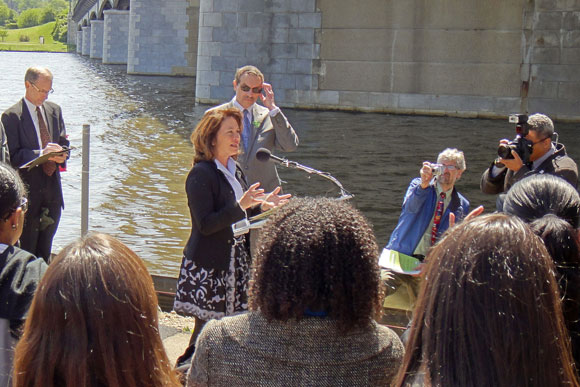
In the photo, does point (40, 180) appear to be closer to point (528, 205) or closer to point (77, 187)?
point (528, 205)

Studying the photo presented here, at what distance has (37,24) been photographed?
557ft

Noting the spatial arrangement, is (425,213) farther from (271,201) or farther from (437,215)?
(271,201)

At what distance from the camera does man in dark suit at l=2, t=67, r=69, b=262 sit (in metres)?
5.98

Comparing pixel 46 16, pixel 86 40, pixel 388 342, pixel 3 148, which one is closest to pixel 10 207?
pixel 388 342

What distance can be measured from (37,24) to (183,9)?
14129cm

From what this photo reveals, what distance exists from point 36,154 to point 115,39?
54650 mm

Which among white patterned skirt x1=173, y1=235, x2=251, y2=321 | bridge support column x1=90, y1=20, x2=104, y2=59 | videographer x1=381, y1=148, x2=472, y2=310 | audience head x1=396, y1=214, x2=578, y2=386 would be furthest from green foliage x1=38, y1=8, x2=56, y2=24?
audience head x1=396, y1=214, x2=578, y2=386

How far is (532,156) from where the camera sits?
220 inches

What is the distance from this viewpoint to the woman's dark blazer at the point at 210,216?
436 cm

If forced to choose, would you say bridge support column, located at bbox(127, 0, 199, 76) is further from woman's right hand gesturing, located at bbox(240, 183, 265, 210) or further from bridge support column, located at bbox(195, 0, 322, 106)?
woman's right hand gesturing, located at bbox(240, 183, 265, 210)

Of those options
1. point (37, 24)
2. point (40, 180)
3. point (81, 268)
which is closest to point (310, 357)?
point (81, 268)

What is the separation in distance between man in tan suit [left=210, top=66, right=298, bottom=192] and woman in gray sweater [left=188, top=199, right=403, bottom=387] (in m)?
3.52

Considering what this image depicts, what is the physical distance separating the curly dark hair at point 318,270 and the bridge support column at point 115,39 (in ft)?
190

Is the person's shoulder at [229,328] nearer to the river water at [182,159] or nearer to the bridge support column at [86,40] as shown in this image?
the river water at [182,159]
